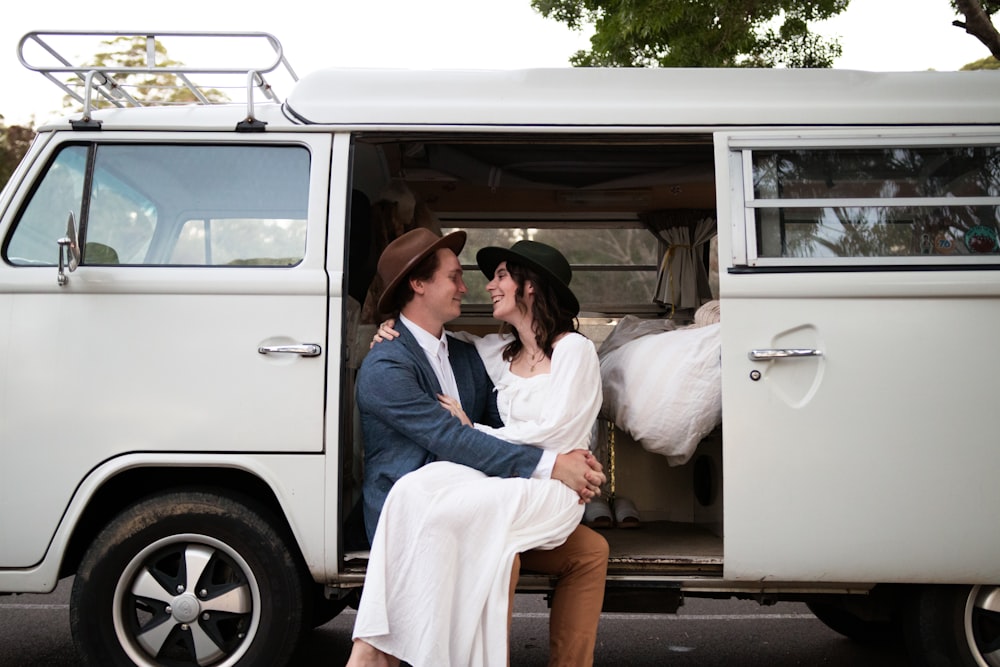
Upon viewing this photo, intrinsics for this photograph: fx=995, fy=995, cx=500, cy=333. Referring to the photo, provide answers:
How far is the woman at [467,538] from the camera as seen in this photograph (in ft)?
11.9

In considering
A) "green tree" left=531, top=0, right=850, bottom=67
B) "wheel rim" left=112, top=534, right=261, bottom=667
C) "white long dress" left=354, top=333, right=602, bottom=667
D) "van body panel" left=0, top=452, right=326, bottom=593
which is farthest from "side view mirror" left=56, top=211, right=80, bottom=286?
"green tree" left=531, top=0, right=850, bottom=67

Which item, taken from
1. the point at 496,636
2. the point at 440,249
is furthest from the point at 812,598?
the point at 440,249

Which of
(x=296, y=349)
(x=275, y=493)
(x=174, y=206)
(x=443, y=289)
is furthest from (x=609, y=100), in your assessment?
(x=275, y=493)

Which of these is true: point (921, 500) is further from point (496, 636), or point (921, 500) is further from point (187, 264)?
point (187, 264)

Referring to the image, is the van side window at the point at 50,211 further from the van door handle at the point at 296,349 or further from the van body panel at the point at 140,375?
the van door handle at the point at 296,349

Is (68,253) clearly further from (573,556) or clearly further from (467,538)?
(573,556)

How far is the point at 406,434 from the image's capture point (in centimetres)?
399

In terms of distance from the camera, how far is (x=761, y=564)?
3859 mm

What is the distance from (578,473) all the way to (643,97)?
154 centimetres

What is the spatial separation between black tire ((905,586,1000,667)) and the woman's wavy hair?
1.81 m

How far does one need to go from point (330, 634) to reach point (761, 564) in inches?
110

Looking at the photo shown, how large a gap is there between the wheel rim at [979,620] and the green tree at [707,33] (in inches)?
288

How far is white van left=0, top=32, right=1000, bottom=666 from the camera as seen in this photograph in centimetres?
384

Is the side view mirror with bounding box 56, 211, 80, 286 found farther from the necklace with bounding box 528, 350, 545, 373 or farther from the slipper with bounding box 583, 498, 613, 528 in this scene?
the slipper with bounding box 583, 498, 613, 528
